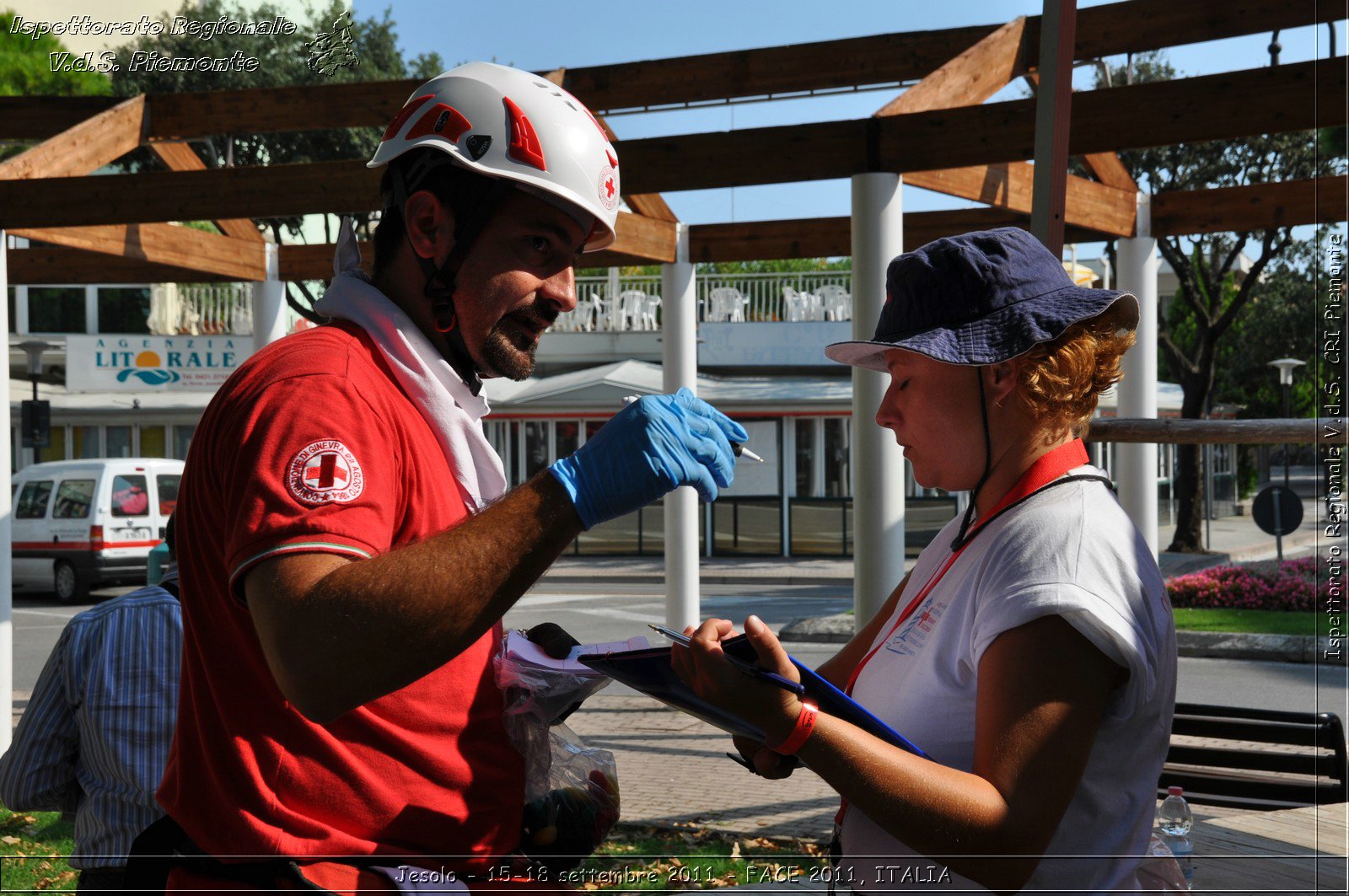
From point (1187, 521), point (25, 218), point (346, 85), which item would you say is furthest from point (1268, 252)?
point (25, 218)

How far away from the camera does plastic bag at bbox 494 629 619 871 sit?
76.2 inches

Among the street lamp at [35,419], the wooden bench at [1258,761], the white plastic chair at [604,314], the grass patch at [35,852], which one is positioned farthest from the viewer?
the white plastic chair at [604,314]

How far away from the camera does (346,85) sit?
29.3 feet

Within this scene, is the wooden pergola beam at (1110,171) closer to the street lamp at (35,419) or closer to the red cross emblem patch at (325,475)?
the red cross emblem patch at (325,475)

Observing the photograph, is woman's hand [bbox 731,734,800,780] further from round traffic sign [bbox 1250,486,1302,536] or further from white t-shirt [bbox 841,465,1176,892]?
round traffic sign [bbox 1250,486,1302,536]

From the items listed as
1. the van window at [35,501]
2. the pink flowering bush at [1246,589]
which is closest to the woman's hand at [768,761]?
the pink flowering bush at [1246,589]

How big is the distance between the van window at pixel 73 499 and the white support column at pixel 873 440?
48.2 ft

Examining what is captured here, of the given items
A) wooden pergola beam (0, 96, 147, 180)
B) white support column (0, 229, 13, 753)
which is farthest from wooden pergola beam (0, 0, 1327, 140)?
white support column (0, 229, 13, 753)

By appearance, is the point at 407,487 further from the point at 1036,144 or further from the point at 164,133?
the point at 164,133

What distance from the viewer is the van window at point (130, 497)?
58.5 ft

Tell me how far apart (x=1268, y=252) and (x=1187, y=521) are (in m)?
5.21

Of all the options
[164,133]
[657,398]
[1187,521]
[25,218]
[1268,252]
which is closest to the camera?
[657,398]

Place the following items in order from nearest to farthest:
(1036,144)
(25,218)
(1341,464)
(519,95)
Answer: (519,95)
(1036,144)
(1341,464)
(25,218)

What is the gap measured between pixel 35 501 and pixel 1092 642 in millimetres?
19444
